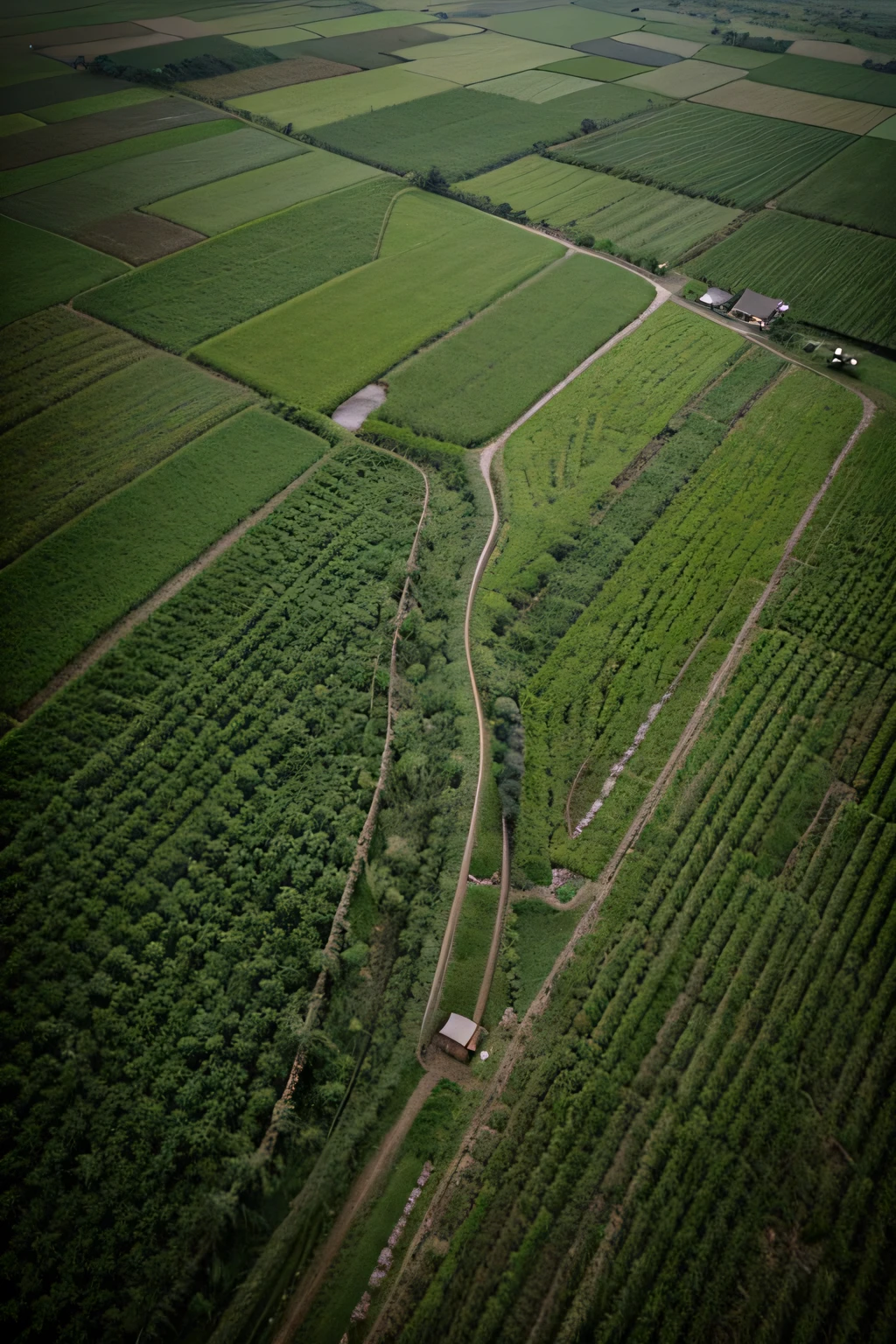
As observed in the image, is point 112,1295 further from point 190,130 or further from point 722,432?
point 190,130

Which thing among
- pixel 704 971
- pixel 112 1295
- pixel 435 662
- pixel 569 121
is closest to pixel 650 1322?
pixel 704 971

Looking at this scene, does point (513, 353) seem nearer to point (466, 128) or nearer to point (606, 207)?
point (606, 207)

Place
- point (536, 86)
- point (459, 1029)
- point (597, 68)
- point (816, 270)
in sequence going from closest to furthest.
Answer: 1. point (459, 1029)
2. point (816, 270)
3. point (536, 86)
4. point (597, 68)

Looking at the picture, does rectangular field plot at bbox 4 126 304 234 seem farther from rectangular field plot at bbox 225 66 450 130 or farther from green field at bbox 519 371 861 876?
green field at bbox 519 371 861 876

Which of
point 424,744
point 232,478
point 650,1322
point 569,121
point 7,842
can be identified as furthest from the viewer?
point 569,121

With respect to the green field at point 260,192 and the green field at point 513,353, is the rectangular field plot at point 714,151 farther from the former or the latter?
the green field at point 260,192

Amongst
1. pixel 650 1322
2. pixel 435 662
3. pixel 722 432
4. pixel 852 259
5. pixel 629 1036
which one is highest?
pixel 852 259

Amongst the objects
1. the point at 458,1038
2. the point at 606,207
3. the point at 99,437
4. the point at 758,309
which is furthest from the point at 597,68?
the point at 458,1038
